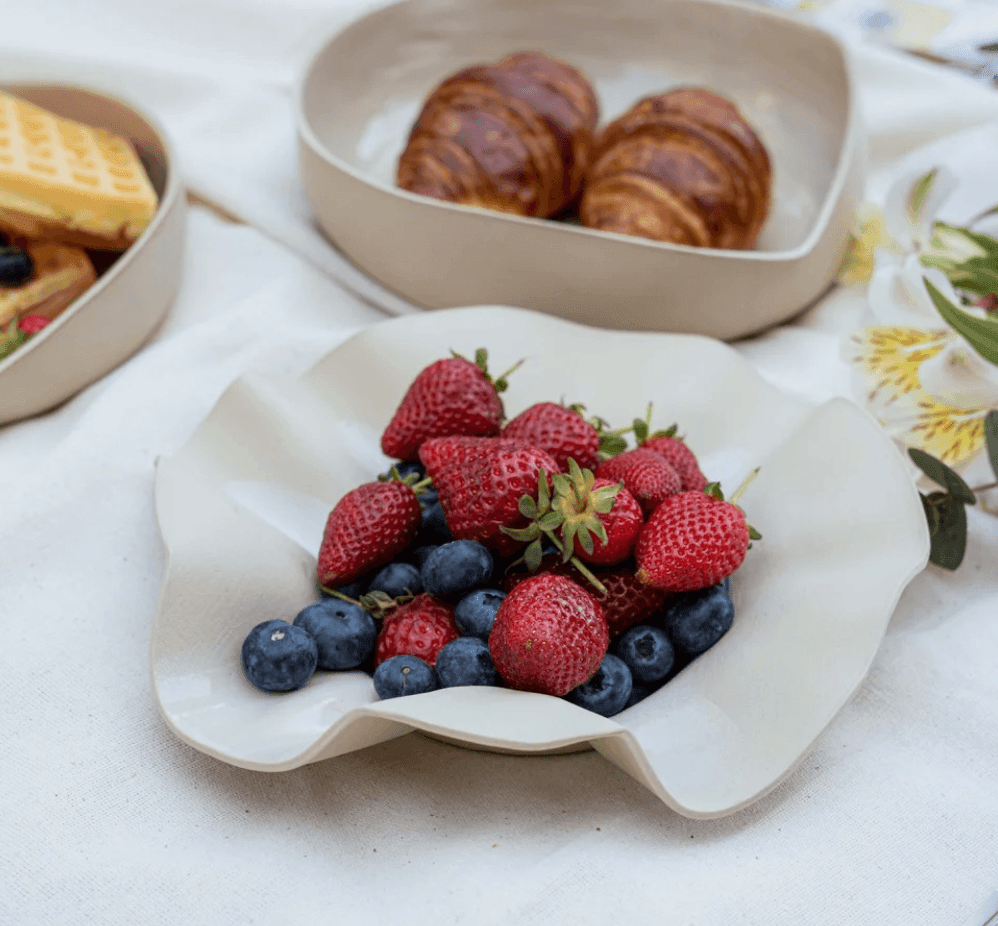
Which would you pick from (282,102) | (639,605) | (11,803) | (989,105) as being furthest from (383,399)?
(989,105)

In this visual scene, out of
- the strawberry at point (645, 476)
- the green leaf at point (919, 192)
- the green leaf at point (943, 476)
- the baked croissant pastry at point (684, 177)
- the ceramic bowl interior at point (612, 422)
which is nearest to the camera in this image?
the ceramic bowl interior at point (612, 422)

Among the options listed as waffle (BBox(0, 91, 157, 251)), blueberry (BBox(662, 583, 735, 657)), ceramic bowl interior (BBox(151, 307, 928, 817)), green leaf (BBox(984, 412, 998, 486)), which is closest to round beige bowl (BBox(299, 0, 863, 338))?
ceramic bowl interior (BBox(151, 307, 928, 817))

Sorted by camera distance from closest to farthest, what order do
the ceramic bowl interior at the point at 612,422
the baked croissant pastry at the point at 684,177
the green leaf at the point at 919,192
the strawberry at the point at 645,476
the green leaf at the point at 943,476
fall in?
the ceramic bowl interior at the point at 612,422 < the strawberry at the point at 645,476 < the green leaf at the point at 943,476 < the green leaf at the point at 919,192 < the baked croissant pastry at the point at 684,177

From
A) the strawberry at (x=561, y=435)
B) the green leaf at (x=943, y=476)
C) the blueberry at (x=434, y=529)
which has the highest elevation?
the strawberry at (x=561, y=435)

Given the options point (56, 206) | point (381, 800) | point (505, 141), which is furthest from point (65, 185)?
point (381, 800)

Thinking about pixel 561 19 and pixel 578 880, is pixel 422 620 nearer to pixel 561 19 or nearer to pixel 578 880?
pixel 578 880

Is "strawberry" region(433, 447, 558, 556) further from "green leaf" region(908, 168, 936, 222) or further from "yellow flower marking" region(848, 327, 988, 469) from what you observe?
"green leaf" region(908, 168, 936, 222)

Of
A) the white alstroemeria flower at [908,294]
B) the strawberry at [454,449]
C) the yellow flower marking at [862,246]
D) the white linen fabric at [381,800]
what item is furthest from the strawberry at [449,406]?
the yellow flower marking at [862,246]

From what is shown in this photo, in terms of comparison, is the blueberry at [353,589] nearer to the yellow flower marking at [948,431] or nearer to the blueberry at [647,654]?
the blueberry at [647,654]

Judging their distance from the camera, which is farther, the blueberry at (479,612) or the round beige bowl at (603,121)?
the round beige bowl at (603,121)
